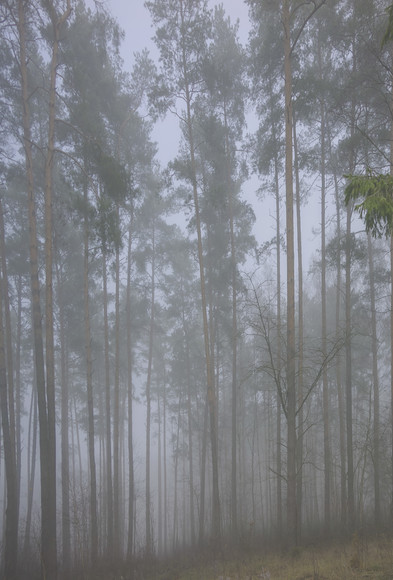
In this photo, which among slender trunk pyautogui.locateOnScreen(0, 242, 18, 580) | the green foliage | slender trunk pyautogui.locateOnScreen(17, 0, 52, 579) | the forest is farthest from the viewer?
the forest

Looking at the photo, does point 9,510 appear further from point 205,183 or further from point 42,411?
point 205,183

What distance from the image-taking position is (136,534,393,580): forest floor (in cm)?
609

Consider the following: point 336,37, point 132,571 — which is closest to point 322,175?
point 336,37

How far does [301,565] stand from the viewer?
23.2 feet

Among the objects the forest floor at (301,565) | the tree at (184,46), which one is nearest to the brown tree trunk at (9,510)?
the forest floor at (301,565)

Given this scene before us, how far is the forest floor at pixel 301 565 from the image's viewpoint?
6086mm

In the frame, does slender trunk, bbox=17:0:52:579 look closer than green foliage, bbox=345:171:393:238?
No

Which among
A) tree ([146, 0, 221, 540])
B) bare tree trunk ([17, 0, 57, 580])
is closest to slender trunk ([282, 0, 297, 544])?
tree ([146, 0, 221, 540])

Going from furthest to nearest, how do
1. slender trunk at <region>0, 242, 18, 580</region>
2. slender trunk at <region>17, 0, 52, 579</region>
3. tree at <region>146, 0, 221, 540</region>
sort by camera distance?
tree at <region>146, 0, 221, 540</region> → slender trunk at <region>0, 242, 18, 580</region> → slender trunk at <region>17, 0, 52, 579</region>

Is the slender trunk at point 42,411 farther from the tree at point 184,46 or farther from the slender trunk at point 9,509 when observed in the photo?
the tree at point 184,46

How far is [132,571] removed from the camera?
28.5 feet

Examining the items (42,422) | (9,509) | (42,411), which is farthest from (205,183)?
(9,509)

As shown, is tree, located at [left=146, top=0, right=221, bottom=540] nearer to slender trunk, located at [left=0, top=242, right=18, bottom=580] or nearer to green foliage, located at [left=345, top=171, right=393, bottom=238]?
slender trunk, located at [left=0, top=242, right=18, bottom=580]

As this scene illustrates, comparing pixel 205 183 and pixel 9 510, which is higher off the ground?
pixel 205 183
